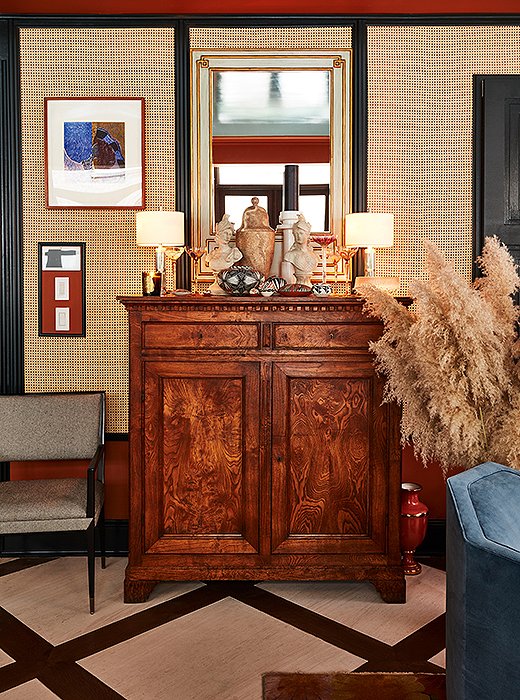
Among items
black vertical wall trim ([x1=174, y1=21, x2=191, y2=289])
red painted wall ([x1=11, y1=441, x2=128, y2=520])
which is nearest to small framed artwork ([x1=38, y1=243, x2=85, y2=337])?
black vertical wall trim ([x1=174, y1=21, x2=191, y2=289])

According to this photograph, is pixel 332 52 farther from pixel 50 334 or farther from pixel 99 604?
pixel 99 604

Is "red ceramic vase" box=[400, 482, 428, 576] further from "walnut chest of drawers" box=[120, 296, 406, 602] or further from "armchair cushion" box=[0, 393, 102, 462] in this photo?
"armchair cushion" box=[0, 393, 102, 462]

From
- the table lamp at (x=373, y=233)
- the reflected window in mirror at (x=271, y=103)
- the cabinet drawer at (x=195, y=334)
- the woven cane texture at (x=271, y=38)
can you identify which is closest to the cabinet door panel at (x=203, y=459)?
the cabinet drawer at (x=195, y=334)

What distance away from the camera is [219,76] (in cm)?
379

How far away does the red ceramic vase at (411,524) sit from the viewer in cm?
353

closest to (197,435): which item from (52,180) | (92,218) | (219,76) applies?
(92,218)

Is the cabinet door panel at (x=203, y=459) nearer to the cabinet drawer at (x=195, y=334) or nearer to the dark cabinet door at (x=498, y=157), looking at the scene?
the cabinet drawer at (x=195, y=334)

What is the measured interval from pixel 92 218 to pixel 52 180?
0.29 metres

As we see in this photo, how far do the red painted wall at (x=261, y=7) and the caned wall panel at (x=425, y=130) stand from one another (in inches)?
4.0

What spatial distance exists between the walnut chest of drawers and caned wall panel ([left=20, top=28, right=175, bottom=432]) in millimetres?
716

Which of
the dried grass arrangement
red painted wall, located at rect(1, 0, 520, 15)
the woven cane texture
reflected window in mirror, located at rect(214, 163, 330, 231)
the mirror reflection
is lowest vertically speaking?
the dried grass arrangement

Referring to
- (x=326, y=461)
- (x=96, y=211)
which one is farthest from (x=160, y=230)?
(x=326, y=461)

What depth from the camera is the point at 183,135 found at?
381 cm

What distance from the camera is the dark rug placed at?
2.09 meters
